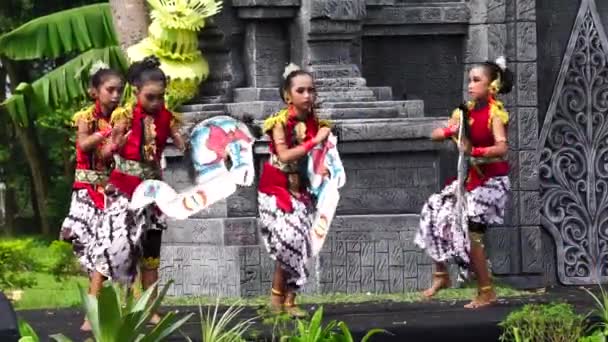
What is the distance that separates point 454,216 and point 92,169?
2550mm

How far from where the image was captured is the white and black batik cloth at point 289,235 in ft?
39.0

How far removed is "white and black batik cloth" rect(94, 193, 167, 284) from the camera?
1170 cm

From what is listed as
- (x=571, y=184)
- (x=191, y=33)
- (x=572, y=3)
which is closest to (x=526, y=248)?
(x=571, y=184)

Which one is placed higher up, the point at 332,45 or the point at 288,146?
the point at 332,45

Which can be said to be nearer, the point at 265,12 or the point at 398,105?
the point at 398,105

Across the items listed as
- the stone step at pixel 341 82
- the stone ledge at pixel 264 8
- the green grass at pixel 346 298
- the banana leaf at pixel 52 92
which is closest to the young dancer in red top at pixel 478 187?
the green grass at pixel 346 298

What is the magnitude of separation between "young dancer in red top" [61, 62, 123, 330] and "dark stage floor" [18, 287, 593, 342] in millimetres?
538

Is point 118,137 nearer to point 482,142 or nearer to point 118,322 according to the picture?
point 118,322

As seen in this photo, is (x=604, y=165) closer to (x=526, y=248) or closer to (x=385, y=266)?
(x=526, y=248)

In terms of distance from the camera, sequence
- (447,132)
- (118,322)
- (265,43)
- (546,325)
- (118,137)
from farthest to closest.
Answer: (265,43), (447,132), (118,137), (546,325), (118,322)

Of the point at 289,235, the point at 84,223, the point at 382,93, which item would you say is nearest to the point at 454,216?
the point at 289,235

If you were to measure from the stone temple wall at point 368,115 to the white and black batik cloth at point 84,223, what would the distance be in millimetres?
1788

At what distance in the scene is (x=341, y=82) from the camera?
46.4ft

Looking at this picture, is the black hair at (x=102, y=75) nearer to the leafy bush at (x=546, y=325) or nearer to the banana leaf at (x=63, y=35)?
the leafy bush at (x=546, y=325)
